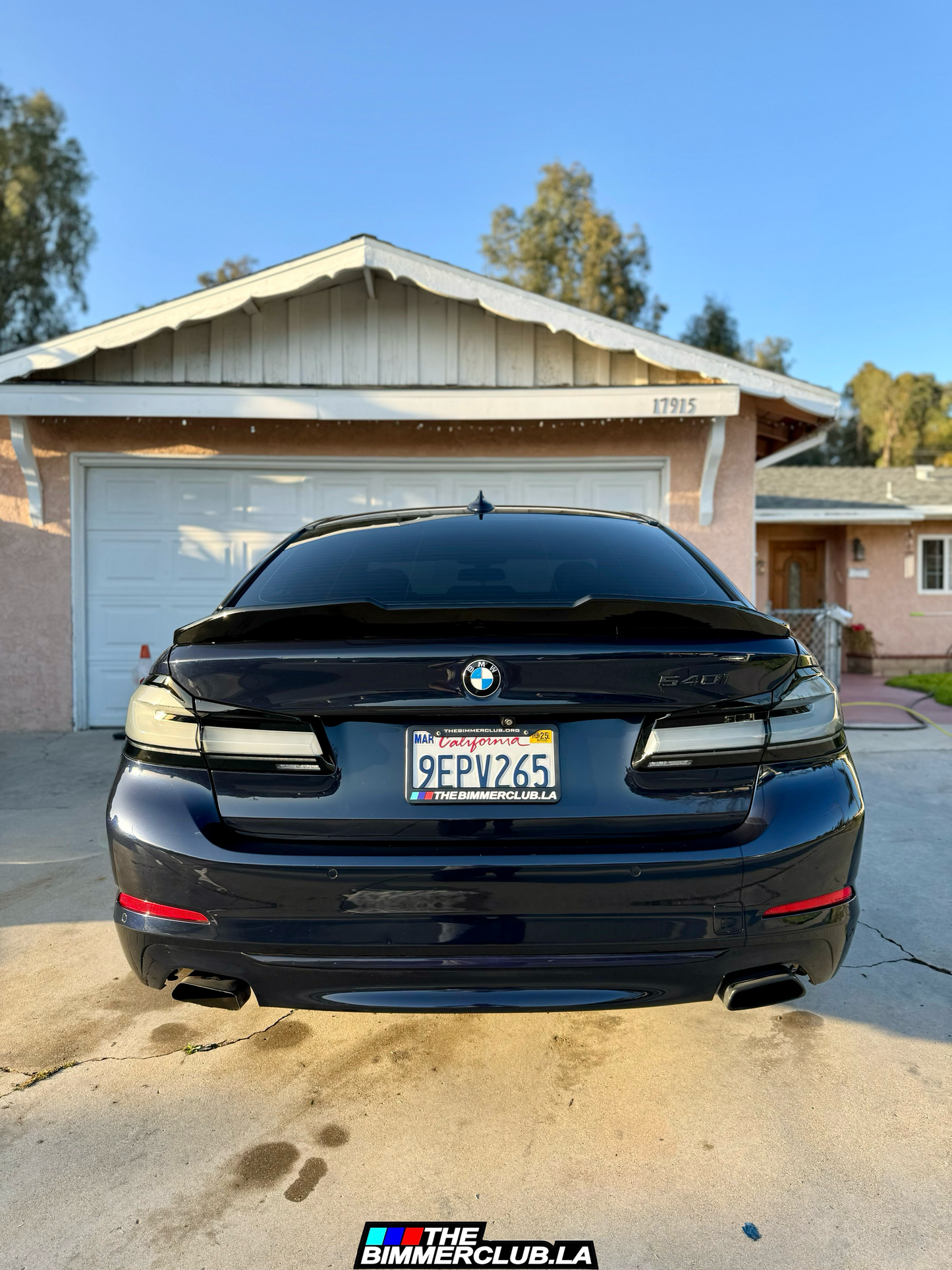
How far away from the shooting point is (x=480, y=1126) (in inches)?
73.4

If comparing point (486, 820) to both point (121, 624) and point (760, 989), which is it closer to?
point (760, 989)

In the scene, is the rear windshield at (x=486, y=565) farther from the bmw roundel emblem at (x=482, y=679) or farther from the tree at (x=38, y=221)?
the tree at (x=38, y=221)

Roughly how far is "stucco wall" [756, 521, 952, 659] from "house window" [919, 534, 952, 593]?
0.17m

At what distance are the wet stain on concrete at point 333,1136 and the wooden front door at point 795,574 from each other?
15.9m

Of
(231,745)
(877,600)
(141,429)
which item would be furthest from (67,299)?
(231,745)

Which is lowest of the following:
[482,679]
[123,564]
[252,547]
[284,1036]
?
[284,1036]

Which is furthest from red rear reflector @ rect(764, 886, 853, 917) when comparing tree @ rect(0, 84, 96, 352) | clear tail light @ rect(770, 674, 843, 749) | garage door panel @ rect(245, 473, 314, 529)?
tree @ rect(0, 84, 96, 352)

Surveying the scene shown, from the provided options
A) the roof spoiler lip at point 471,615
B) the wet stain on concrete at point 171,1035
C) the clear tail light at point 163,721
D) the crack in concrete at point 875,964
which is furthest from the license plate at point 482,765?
the crack in concrete at point 875,964

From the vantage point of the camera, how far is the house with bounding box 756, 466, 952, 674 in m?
14.7

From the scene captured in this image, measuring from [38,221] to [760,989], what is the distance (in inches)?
1392

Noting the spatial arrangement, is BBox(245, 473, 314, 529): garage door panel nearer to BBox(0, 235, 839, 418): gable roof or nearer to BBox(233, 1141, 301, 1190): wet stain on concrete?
BBox(0, 235, 839, 418): gable roof

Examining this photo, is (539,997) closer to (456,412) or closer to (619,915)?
(619,915)

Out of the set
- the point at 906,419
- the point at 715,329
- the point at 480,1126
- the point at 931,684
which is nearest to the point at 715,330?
the point at 715,329

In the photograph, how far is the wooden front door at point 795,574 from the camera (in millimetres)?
16281
